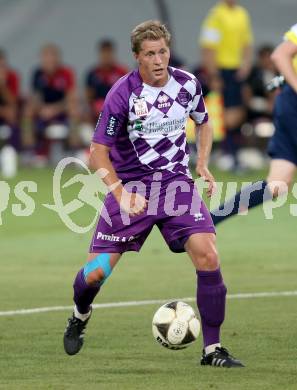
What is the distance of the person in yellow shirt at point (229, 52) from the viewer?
2091cm

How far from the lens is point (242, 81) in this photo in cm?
2148

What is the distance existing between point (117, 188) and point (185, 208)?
1.43 ft

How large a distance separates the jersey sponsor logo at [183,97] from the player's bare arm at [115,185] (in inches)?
22.0

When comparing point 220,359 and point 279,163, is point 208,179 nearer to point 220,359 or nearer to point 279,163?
point 220,359

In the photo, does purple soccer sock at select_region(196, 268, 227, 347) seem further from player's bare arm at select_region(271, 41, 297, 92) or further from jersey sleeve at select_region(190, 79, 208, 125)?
player's bare arm at select_region(271, 41, 297, 92)

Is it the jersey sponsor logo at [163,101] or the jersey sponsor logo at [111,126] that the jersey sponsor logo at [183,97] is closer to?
the jersey sponsor logo at [163,101]

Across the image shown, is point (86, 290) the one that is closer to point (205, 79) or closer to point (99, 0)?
point (205, 79)

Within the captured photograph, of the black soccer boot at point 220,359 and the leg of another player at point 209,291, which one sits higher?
the leg of another player at point 209,291

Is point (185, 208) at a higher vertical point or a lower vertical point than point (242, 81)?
higher

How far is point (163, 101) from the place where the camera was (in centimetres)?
827

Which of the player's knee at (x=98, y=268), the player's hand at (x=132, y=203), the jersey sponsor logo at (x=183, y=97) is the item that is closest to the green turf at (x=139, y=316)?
the player's knee at (x=98, y=268)

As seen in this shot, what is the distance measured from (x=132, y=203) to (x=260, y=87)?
14408 mm

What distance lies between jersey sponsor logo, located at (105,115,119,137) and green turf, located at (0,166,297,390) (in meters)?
1.34

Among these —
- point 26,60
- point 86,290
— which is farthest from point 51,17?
point 86,290
